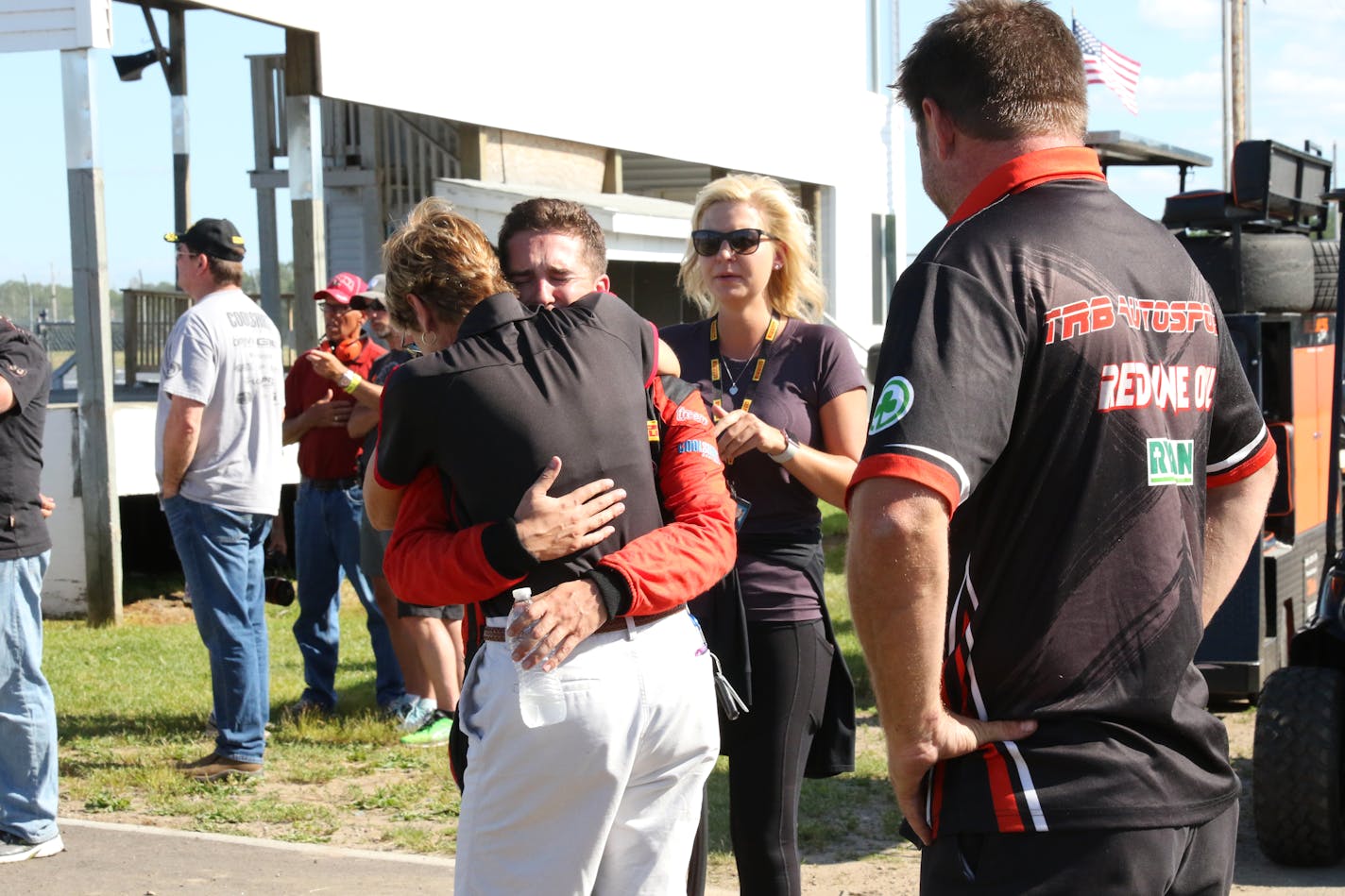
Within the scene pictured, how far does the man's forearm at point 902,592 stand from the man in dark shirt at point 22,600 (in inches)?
146

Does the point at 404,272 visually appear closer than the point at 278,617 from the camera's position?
Yes

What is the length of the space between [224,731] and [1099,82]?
50.6 feet

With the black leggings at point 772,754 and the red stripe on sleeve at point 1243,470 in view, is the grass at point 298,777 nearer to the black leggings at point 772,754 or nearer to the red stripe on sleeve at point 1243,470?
the black leggings at point 772,754

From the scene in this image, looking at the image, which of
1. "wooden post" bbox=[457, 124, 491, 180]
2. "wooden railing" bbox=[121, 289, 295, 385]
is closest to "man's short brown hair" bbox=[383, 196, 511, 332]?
"wooden post" bbox=[457, 124, 491, 180]

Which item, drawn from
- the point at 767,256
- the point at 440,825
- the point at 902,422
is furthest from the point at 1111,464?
the point at 440,825

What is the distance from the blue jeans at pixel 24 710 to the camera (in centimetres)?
497

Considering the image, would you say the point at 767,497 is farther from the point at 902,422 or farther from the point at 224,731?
the point at 224,731

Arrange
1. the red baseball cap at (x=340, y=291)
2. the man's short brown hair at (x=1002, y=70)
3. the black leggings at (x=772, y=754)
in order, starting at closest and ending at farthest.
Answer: the man's short brown hair at (x=1002, y=70)
the black leggings at (x=772, y=754)
the red baseball cap at (x=340, y=291)

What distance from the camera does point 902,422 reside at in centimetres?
206

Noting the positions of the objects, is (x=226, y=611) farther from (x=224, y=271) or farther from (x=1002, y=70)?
(x=1002, y=70)

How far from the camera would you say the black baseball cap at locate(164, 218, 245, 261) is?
21.2 ft

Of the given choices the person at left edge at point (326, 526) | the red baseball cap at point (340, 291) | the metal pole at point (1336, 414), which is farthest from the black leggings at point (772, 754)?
the red baseball cap at point (340, 291)

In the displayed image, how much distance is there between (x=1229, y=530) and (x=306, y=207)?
1098 cm

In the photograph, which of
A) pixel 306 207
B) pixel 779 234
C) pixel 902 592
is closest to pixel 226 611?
pixel 779 234
